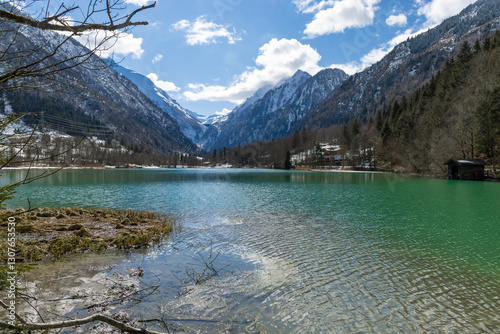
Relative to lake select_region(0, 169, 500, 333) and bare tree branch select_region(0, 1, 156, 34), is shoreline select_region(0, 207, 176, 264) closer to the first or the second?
lake select_region(0, 169, 500, 333)

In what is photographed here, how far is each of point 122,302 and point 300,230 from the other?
39.3 ft

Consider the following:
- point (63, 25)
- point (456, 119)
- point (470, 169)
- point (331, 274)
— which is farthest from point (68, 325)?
point (456, 119)

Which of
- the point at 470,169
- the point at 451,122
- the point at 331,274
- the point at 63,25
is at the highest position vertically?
the point at 451,122

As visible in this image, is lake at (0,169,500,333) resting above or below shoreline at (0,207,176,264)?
below

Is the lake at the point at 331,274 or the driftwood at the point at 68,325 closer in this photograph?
the driftwood at the point at 68,325

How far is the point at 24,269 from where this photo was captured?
401 centimetres

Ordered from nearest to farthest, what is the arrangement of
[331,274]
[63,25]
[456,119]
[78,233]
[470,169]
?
[63,25]
[331,274]
[78,233]
[470,169]
[456,119]

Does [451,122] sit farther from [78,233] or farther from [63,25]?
[63,25]

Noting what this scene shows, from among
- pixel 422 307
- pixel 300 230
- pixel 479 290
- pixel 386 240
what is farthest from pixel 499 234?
pixel 422 307

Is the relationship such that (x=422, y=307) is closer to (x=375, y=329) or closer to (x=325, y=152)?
(x=375, y=329)

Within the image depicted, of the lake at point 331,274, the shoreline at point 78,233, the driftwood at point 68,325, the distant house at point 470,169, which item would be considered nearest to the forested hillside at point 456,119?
the distant house at point 470,169

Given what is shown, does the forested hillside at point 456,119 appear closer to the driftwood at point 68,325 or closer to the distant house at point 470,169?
the distant house at point 470,169

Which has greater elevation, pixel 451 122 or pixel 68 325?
pixel 451 122

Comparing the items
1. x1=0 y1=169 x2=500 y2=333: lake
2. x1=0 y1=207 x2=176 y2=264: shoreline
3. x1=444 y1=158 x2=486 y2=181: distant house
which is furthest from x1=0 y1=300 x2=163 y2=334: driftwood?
x1=444 y1=158 x2=486 y2=181: distant house
